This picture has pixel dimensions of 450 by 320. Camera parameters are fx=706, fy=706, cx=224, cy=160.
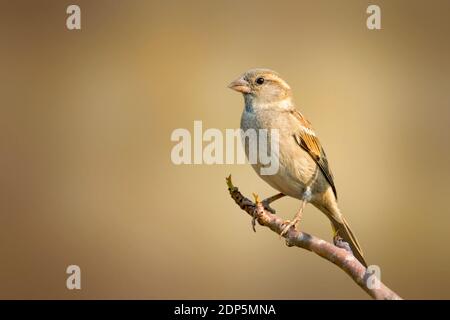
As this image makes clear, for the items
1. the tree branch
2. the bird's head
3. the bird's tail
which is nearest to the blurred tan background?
the bird's tail

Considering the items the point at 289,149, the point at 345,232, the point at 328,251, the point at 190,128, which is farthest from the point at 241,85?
the point at 190,128

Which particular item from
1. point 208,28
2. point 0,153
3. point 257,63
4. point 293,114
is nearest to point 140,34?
point 208,28

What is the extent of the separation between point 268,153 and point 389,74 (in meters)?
4.56

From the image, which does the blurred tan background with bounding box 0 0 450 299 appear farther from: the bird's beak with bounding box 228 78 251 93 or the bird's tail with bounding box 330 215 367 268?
the bird's beak with bounding box 228 78 251 93

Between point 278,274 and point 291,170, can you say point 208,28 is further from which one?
point 291,170

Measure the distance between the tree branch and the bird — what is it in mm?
607

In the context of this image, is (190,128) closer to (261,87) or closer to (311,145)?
(261,87)

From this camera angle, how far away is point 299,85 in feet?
23.1

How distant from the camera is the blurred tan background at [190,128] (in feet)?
20.2

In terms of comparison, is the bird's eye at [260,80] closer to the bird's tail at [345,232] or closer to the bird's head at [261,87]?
the bird's head at [261,87]

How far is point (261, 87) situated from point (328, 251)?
1560mm

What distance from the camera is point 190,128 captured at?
265 inches

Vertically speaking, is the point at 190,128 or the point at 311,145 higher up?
the point at 190,128

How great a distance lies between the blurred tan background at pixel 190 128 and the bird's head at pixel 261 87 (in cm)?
248
